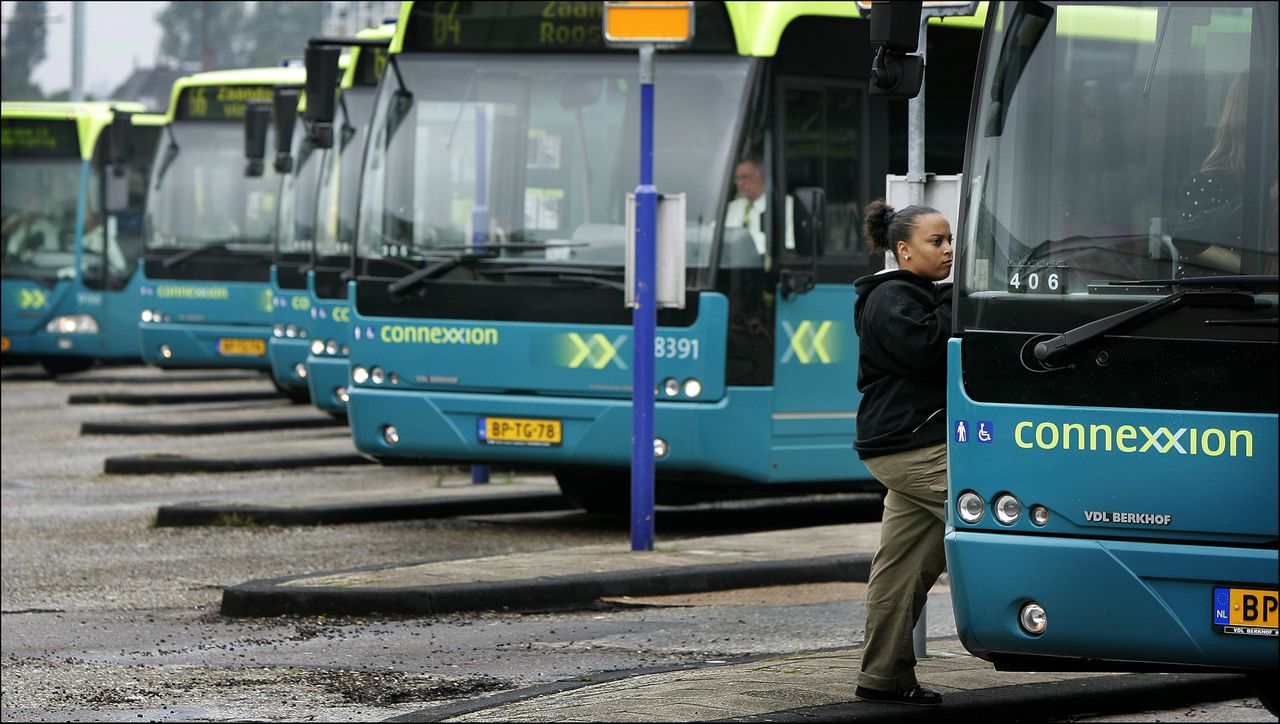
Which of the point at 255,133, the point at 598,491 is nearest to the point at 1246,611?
the point at 598,491

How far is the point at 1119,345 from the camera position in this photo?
644cm

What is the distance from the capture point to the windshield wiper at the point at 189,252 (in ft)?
79.2

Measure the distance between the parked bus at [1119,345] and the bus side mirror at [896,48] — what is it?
16.2 inches

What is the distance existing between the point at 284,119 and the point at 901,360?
12.2m

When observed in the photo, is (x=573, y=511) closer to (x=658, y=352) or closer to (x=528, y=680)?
(x=658, y=352)

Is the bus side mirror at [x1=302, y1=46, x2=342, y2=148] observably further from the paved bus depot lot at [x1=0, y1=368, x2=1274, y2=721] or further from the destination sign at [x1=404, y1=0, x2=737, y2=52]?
the paved bus depot lot at [x1=0, y1=368, x2=1274, y2=721]

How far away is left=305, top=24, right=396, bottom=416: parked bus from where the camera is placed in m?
18.8

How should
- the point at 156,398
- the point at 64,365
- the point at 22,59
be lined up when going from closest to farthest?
the point at 156,398 → the point at 64,365 → the point at 22,59

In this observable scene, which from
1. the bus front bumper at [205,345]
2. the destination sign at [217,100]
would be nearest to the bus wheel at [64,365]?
the bus front bumper at [205,345]

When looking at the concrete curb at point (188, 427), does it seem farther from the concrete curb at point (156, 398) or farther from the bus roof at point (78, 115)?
the bus roof at point (78, 115)

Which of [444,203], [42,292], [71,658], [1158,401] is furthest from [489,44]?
[42,292]

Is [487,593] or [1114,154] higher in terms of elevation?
[1114,154]

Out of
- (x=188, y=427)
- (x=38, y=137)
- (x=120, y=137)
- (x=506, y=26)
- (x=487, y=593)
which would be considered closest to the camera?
(x=487, y=593)

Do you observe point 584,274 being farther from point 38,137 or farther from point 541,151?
point 38,137
